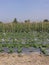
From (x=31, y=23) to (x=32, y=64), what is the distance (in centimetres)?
1356

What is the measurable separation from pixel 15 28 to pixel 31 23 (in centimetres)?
156

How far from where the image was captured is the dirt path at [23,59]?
7.15 m

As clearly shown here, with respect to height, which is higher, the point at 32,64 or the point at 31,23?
the point at 31,23

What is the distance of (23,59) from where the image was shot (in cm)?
762

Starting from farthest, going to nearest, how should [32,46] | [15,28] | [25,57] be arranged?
[15,28] < [32,46] < [25,57]

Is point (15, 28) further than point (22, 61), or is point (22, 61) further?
point (15, 28)

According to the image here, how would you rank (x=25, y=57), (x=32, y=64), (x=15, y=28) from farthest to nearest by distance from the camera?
(x=15, y=28) < (x=25, y=57) < (x=32, y=64)

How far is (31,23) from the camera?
20.5 metres

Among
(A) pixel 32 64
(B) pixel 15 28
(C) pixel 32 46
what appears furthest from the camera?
(B) pixel 15 28

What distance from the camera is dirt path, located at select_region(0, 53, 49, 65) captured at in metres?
7.15

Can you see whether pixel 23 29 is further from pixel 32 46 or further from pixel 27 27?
pixel 32 46

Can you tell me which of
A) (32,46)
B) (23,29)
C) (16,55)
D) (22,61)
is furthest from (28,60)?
(23,29)

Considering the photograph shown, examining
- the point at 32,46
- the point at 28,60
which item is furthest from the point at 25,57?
the point at 32,46

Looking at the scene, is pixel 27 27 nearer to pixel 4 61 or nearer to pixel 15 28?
pixel 15 28
